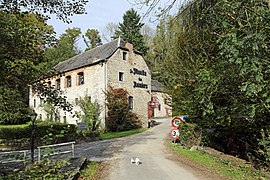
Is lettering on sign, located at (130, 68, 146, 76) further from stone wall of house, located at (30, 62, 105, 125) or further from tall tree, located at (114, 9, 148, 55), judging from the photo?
tall tree, located at (114, 9, 148, 55)

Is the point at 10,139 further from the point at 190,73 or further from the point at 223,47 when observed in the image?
the point at 223,47

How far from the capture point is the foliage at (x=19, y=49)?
5.32 m

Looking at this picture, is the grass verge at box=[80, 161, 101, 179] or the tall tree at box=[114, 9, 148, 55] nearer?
the grass verge at box=[80, 161, 101, 179]

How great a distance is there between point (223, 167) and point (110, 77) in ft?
52.3

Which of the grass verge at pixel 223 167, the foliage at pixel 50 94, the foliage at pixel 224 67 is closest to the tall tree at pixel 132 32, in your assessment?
the foliage at pixel 224 67

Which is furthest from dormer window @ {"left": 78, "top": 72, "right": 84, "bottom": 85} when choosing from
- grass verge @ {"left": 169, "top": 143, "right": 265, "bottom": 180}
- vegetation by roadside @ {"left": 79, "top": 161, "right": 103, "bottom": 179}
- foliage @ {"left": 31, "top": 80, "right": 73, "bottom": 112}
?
foliage @ {"left": 31, "top": 80, "right": 73, "bottom": 112}

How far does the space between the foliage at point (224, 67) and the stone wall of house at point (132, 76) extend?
9.84 meters

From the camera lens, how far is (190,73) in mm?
12148

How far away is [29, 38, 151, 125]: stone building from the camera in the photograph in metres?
23.8

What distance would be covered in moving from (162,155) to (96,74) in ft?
45.8

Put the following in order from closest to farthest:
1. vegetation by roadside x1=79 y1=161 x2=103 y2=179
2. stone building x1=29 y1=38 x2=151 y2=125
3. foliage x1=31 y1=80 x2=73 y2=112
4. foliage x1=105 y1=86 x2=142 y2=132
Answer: foliage x1=31 y1=80 x2=73 y2=112 → vegetation by roadside x1=79 y1=161 x2=103 y2=179 → foliage x1=105 y1=86 x2=142 y2=132 → stone building x1=29 y1=38 x2=151 y2=125

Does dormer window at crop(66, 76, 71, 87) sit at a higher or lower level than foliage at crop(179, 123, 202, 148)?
higher

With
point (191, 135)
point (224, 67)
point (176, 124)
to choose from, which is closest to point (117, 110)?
point (176, 124)

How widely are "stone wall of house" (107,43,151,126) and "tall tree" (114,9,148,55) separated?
1605cm
